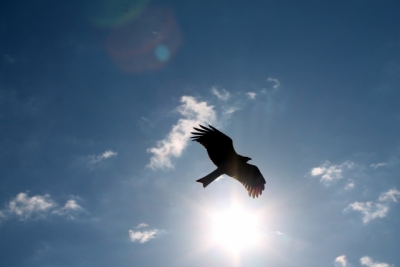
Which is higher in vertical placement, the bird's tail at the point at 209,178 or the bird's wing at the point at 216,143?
the bird's wing at the point at 216,143

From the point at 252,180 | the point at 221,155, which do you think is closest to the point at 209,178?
the point at 221,155

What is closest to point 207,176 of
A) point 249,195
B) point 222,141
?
point 222,141

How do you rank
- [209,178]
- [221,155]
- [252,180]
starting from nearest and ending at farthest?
[209,178] < [221,155] < [252,180]

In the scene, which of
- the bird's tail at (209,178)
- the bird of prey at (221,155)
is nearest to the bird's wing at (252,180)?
the bird of prey at (221,155)

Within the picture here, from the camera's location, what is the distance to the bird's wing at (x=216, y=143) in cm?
1700

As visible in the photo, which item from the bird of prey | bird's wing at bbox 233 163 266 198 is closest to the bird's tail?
the bird of prey

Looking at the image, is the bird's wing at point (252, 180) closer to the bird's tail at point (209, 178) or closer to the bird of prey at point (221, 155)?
the bird of prey at point (221, 155)

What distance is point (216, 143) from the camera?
17250 millimetres

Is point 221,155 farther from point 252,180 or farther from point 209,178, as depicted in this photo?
point 252,180

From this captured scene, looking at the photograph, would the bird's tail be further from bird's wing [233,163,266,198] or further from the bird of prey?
bird's wing [233,163,266,198]

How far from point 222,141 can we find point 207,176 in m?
2.07

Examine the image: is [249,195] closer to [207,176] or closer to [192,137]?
[207,176]

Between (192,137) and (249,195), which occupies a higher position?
(192,137)

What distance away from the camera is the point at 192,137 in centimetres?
1725
